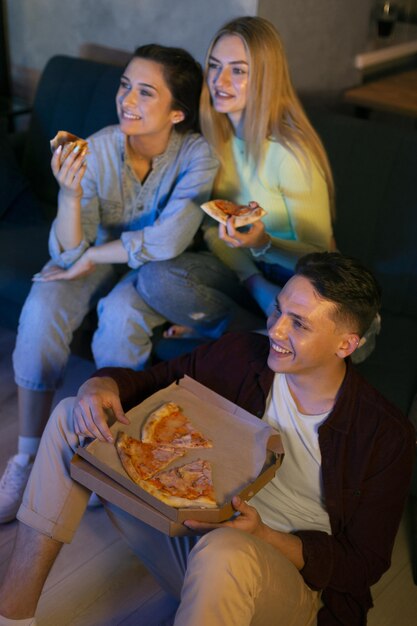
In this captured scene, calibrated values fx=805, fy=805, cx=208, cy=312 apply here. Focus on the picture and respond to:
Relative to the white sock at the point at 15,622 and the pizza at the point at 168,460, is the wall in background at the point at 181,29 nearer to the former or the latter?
the pizza at the point at 168,460

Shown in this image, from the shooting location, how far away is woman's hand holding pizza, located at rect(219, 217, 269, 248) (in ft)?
7.36

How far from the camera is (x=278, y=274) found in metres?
2.47

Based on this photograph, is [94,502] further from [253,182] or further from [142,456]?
[253,182]

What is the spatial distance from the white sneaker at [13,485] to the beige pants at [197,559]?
1.76ft

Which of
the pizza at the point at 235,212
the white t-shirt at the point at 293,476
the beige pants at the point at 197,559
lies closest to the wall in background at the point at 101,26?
the pizza at the point at 235,212

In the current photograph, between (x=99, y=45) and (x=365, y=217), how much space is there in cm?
152

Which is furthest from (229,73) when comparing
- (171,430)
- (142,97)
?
(171,430)

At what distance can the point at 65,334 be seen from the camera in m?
2.42

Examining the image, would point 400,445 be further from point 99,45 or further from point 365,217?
point 99,45

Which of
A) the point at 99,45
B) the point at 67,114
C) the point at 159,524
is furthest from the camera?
the point at 99,45

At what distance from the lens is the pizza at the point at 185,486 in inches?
62.5

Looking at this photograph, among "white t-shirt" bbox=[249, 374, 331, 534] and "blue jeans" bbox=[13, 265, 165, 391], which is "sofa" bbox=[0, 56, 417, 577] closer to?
"blue jeans" bbox=[13, 265, 165, 391]

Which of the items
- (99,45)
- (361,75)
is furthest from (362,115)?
(99,45)

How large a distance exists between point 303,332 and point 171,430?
354 millimetres
